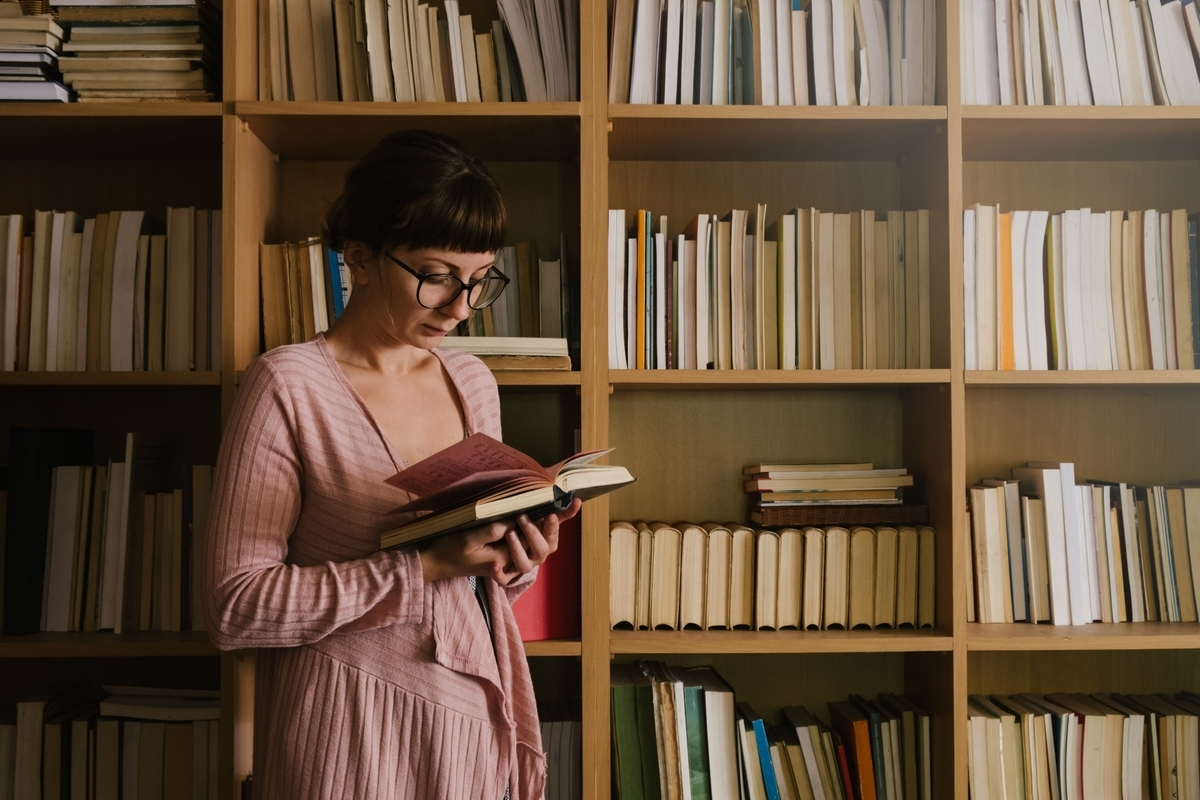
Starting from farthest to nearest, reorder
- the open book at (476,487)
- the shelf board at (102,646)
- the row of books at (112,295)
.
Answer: the row of books at (112,295) < the shelf board at (102,646) < the open book at (476,487)

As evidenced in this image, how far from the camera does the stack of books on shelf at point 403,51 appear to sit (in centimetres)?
165

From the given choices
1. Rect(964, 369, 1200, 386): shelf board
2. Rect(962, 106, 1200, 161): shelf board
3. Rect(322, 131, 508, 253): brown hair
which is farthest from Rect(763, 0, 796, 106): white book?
Rect(322, 131, 508, 253): brown hair

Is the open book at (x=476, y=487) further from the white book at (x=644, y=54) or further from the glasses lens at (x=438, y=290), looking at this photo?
the white book at (x=644, y=54)

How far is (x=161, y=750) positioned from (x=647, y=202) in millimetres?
1447

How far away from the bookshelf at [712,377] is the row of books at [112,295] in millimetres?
83

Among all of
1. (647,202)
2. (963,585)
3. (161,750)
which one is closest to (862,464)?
(963,585)

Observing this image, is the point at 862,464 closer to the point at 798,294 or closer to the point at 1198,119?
the point at 798,294

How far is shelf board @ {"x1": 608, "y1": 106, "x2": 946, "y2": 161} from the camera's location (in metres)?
1.58

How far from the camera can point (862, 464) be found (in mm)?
1777

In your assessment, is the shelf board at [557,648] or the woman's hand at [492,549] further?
the shelf board at [557,648]

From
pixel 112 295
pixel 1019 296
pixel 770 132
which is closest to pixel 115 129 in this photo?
pixel 112 295

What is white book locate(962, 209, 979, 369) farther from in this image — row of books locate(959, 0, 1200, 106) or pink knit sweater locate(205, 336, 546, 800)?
pink knit sweater locate(205, 336, 546, 800)

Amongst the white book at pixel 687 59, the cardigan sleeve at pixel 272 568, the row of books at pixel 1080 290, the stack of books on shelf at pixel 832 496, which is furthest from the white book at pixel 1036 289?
the cardigan sleeve at pixel 272 568

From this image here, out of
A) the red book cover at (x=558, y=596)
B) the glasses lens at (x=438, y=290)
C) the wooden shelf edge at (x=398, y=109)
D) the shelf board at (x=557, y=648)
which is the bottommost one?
the shelf board at (x=557, y=648)
